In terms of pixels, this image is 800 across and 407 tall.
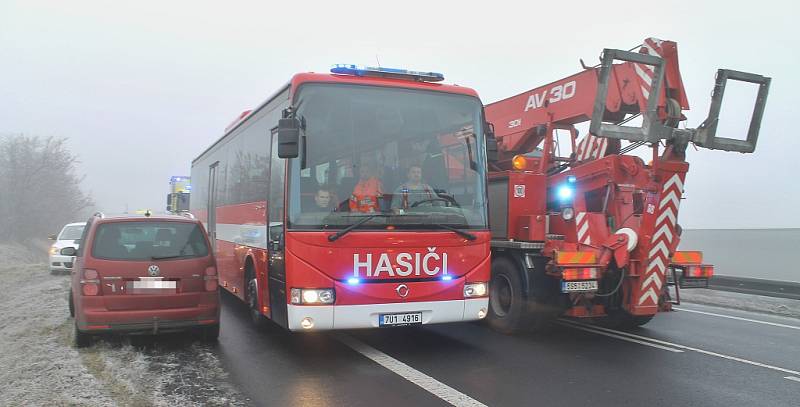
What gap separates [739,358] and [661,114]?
313 cm

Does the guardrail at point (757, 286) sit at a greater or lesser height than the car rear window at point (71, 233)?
lesser

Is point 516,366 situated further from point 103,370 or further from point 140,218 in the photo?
point 140,218

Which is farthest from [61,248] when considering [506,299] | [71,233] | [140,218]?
[506,299]

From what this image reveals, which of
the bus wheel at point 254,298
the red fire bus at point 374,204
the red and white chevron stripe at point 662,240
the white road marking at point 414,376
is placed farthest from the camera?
the bus wheel at point 254,298

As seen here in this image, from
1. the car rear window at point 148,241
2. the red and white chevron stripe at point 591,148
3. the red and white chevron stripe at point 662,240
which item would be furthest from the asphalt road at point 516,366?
the red and white chevron stripe at point 591,148

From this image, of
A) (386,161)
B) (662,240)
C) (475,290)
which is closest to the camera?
(386,161)

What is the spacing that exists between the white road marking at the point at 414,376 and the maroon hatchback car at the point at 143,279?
1807mm

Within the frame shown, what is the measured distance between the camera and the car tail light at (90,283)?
6.51 m

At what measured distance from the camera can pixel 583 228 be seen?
319 inches

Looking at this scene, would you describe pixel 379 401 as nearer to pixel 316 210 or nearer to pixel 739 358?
pixel 316 210

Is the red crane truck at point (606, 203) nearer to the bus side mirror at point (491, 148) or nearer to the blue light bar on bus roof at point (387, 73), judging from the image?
the bus side mirror at point (491, 148)

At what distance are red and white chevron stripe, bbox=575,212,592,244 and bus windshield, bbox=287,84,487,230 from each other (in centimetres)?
201

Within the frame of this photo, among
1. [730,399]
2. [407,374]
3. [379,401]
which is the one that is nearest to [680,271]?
[730,399]

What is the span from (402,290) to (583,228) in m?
3.17
